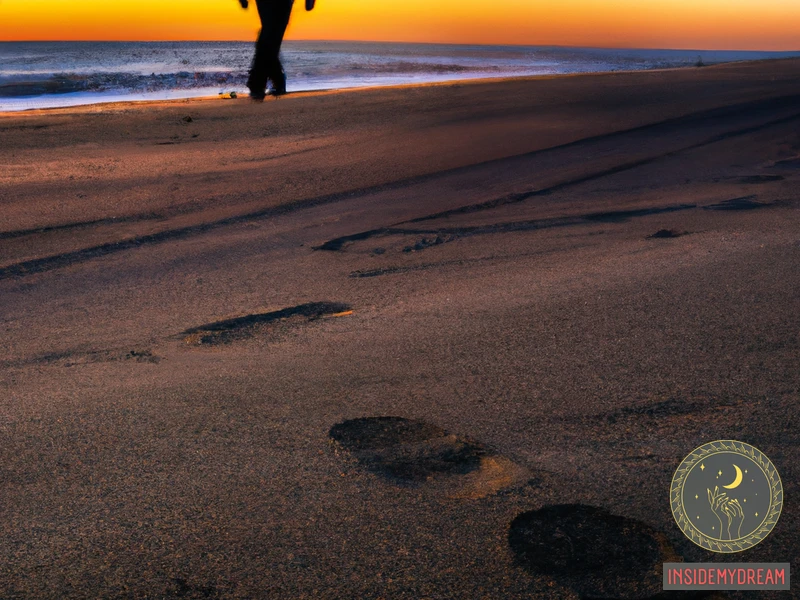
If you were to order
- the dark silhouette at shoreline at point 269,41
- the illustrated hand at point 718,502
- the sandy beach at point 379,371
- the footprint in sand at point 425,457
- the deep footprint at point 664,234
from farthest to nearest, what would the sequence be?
the deep footprint at point 664,234, the footprint in sand at point 425,457, the sandy beach at point 379,371, the illustrated hand at point 718,502, the dark silhouette at shoreline at point 269,41

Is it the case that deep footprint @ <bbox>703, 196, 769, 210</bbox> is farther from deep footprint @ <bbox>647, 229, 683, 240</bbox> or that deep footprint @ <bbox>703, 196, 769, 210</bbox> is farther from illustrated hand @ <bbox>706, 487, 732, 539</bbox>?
illustrated hand @ <bbox>706, 487, 732, 539</bbox>

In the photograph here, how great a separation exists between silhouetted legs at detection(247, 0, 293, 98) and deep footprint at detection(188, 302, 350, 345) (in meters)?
4.12

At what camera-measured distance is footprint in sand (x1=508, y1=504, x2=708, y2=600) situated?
9.18 ft

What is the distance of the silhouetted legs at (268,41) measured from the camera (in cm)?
112

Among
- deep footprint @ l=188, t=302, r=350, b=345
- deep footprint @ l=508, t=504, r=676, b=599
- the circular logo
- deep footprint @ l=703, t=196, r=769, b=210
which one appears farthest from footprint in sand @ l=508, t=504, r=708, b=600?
deep footprint @ l=703, t=196, r=769, b=210

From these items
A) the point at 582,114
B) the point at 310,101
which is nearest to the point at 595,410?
the point at 582,114

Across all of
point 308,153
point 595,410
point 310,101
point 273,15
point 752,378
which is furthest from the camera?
point 310,101

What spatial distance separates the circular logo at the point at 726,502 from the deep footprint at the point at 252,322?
9.99 ft

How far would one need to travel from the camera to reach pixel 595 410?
163 inches

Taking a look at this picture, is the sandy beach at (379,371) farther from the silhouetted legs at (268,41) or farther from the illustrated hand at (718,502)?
the silhouetted legs at (268,41)

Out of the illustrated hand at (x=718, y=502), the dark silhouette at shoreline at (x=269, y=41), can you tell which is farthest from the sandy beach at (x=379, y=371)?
the dark silhouette at shoreline at (x=269, y=41)

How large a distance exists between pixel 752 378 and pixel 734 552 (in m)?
1.72

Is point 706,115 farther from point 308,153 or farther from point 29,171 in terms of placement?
point 29,171

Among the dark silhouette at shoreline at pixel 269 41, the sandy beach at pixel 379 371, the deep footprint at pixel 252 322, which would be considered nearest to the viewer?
the dark silhouette at shoreline at pixel 269 41
